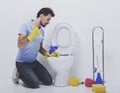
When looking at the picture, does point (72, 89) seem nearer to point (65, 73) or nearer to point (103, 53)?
point (65, 73)

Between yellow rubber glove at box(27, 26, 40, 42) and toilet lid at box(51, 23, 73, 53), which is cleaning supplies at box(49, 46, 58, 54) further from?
yellow rubber glove at box(27, 26, 40, 42)

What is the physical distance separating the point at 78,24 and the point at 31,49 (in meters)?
0.66

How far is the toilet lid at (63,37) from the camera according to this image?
282 cm

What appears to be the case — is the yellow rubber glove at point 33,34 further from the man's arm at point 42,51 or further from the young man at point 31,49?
the man's arm at point 42,51

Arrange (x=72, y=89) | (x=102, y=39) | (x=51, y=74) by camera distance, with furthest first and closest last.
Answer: (x=51, y=74) < (x=102, y=39) < (x=72, y=89)

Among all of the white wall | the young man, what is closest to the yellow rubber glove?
the young man

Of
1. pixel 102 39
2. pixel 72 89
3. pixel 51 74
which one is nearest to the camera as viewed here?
pixel 72 89

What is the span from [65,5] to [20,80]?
1045mm

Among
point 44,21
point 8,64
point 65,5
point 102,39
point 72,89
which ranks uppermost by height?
point 65,5

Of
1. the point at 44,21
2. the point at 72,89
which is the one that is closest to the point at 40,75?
the point at 72,89

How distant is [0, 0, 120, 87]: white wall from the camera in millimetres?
2846

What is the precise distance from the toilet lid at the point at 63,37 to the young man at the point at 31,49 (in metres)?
0.17

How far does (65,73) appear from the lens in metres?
2.72

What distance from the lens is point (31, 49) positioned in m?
2.66
